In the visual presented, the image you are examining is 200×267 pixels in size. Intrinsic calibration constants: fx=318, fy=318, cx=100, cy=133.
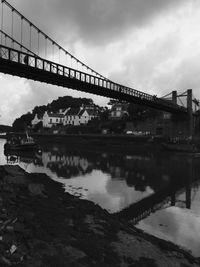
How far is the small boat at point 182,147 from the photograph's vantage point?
63.2 meters

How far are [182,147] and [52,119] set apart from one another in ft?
304

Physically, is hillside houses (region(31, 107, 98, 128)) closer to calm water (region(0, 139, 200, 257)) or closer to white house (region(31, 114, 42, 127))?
white house (region(31, 114, 42, 127))

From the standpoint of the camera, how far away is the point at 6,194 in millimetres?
13508

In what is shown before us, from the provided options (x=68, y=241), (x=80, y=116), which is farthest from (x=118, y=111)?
(x=68, y=241)

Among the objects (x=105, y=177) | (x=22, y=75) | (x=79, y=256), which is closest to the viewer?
(x=79, y=256)

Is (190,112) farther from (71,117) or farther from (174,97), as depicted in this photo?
(71,117)

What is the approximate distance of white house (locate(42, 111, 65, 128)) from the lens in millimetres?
146788

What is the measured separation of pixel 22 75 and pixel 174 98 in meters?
56.2

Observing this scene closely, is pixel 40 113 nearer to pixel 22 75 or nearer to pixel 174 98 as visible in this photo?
pixel 174 98

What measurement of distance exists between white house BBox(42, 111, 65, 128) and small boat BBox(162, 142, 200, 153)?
83.4 meters

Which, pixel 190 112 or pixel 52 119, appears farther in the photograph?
pixel 52 119

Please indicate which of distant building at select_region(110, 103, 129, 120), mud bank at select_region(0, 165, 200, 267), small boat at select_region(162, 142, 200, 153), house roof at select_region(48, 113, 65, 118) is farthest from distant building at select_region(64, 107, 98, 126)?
mud bank at select_region(0, 165, 200, 267)

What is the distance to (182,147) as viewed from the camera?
64812 mm

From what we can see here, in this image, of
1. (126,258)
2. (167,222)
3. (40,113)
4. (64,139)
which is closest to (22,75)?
(167,222)
